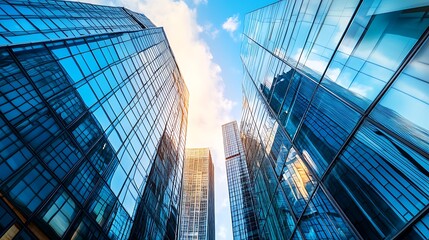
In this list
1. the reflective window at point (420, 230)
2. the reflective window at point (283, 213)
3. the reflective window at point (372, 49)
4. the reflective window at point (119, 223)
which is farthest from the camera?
the reflective window at point (283, 213)

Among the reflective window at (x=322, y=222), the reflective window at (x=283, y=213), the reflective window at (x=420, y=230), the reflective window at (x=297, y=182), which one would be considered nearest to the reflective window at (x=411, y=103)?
the reflective window at (x=420, y=230)

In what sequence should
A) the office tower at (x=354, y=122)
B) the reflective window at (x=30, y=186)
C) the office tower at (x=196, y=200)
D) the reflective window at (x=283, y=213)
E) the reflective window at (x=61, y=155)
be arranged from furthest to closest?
the office tower at (x=196, y=200) → the reflective window at (x=283, y=213) → the reflective window at (x=61, y=155) → the reflective window at (x=30, y=186) → the office tower at (x=354, y=122)

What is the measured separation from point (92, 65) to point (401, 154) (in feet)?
60.2

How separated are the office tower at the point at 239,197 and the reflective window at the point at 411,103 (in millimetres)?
47228

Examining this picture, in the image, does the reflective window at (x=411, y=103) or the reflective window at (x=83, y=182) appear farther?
the reflective window at (x=83, y=182)

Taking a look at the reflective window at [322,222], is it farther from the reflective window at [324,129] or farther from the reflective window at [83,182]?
the reflective window at [83,182]

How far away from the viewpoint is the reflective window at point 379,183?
648 cm

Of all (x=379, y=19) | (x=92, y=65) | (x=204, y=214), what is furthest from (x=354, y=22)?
(x=204, y=214)

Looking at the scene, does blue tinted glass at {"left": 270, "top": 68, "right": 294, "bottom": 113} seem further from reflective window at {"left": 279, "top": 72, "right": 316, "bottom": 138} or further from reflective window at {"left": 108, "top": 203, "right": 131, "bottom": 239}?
reflective window at {"left": 108, "top": 203, "right": 131, "bottom": 239}

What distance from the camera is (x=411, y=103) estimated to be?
641cm

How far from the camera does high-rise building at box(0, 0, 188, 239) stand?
29.8ft

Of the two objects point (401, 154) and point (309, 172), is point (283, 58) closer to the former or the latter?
point (309, 172)

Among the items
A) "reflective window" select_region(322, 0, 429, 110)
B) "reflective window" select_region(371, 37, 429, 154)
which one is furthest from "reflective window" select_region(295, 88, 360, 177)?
"reflective window" select_region(371, 37, 429, 154)

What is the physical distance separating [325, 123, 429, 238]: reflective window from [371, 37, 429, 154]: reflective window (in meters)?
0.46
